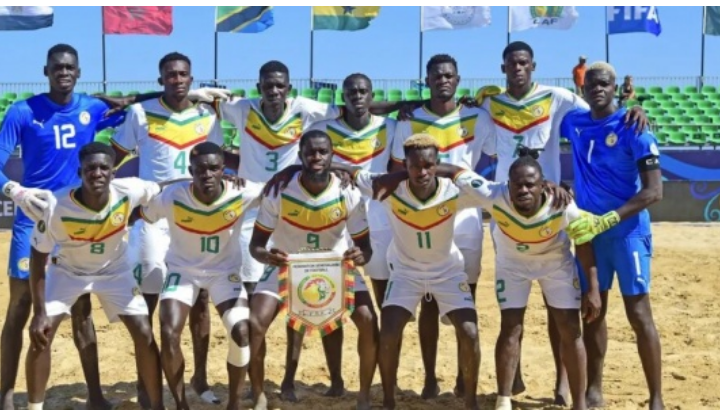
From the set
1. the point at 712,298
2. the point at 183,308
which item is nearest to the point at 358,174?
the point at 183,308

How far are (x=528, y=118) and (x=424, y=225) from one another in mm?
1430

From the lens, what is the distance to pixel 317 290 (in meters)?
6.79

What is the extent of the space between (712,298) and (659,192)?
20.4 ft

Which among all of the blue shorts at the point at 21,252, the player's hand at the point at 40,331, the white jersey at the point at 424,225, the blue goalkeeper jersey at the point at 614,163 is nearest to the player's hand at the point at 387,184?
the white jersey at the point at 424,225

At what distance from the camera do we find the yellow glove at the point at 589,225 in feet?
21.9

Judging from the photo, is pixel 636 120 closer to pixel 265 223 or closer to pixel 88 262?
pixel 265 223

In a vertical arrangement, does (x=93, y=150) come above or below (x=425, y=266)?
above

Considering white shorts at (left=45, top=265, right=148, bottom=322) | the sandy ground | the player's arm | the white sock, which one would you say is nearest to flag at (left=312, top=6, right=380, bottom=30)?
the sandy ground

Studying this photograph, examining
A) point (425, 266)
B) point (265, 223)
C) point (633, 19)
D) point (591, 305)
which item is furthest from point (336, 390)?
point (633, 19)

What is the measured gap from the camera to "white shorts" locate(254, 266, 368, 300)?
6938mm

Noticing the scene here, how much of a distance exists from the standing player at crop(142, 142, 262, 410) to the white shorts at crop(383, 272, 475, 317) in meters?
1.12

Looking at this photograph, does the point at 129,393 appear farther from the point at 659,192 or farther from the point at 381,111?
the point at 659,192

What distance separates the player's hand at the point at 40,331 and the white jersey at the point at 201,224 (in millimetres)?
980

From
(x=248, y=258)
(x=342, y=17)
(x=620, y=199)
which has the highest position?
(x=342, y=17)
